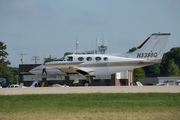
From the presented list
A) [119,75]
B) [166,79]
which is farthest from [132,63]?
[166,79]

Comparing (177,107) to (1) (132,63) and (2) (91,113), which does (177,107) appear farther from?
(1) (132,63)

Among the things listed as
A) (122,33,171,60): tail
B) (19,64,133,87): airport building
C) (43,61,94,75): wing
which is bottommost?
(19,64,133,87): airport building

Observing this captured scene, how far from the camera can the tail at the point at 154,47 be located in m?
32.8

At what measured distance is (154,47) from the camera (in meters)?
33.0

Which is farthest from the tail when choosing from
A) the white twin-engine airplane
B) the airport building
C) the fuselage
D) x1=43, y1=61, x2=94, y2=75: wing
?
the airport building

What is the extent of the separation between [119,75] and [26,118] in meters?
69.9

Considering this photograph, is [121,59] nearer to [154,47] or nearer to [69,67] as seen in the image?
[154,47]

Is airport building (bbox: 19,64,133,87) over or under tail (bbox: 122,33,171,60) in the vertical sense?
under

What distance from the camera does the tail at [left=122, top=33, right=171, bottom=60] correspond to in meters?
32.8

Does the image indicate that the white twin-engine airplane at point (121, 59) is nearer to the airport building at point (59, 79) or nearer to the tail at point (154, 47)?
the tail at point (154, 47)

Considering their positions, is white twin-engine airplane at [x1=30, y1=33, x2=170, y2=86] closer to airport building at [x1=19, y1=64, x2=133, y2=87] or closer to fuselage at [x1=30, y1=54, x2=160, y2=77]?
fuselage at [x1=30, y1=54, x2=160, y2=77]

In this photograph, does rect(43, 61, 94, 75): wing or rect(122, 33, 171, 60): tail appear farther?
rect(122, 33, 171, 60): tail

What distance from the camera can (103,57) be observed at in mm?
32719

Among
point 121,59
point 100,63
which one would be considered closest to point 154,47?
point 121,59
